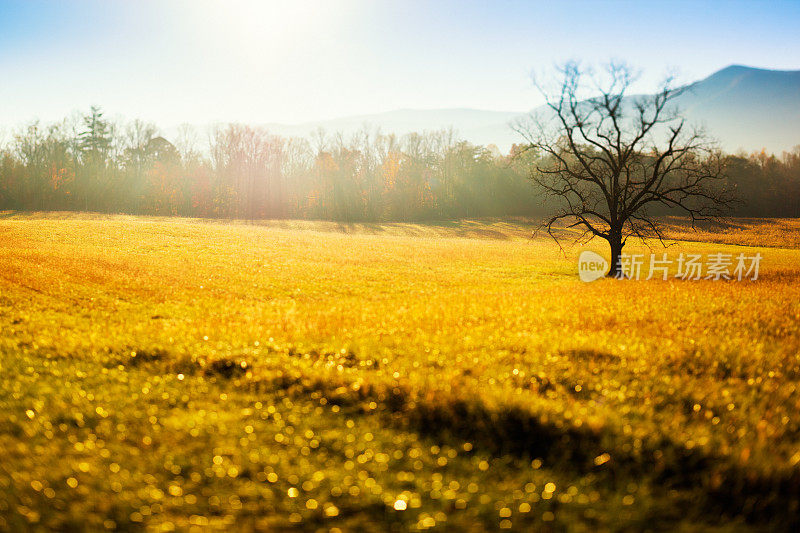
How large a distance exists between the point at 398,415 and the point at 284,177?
7482 cm

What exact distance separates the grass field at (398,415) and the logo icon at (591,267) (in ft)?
36.0

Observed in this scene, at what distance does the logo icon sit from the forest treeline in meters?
34.1

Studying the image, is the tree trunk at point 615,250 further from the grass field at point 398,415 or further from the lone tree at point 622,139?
the grass field at point 398,415

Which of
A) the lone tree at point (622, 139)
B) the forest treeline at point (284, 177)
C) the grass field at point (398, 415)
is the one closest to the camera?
the grass field at point (398, 415)

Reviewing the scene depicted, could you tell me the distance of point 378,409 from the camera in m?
5.34

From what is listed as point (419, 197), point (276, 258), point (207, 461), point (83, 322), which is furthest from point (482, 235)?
point (207, 461)

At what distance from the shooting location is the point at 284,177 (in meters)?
75.4

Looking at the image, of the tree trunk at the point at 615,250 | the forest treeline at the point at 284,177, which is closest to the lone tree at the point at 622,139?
the tree trunk at the point at 615,250

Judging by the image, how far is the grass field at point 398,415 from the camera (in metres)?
3.47

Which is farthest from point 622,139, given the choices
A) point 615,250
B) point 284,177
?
point 284,177

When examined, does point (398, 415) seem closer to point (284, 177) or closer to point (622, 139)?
point (622, 139)

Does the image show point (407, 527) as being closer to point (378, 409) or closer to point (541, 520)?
point (541, 520)

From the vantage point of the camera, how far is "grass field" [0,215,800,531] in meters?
3.47

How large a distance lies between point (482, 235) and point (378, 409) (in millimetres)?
53712
